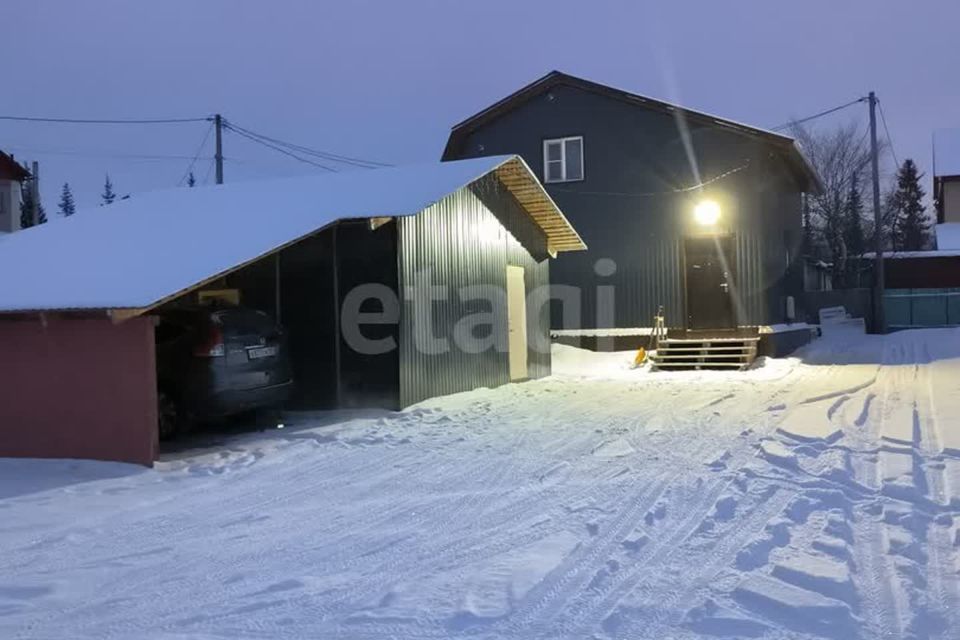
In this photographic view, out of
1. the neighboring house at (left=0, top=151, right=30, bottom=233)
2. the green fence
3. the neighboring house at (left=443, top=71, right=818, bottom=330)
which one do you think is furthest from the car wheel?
the neighboring house at (left=0, top=151, right=30, bottom=233)

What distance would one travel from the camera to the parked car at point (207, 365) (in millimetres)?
9062

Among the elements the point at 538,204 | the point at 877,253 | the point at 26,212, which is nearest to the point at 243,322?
the point at 538,204

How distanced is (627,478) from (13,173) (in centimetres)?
3769

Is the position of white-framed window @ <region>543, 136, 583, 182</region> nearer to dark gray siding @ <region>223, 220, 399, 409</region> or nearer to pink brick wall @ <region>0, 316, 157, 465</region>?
dark gray siding @ <region>223, 220, 399, 409</region>

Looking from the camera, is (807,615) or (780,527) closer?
(807,615)

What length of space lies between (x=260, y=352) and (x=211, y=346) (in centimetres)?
67

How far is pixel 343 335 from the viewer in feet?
36.8

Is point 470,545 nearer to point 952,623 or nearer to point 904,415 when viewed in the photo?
point 952,623

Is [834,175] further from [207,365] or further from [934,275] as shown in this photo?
[207,365]

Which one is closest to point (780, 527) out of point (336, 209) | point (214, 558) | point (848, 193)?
point (214, 558)

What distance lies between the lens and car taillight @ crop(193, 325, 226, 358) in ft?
29.7

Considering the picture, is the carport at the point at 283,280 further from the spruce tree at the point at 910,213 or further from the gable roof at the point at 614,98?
the spruce tree at the point at 910,213

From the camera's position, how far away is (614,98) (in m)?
19.8

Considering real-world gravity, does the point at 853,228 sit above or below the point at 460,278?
above
